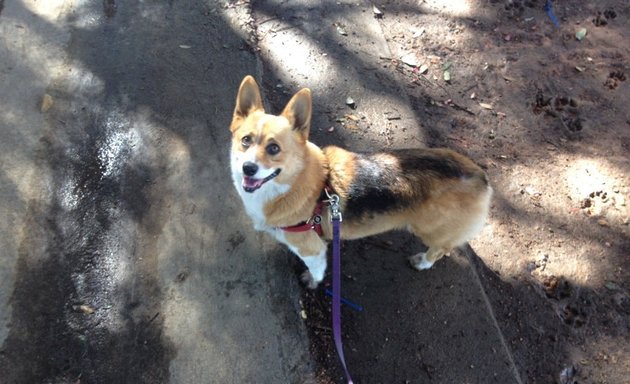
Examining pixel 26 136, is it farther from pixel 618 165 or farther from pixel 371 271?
pixel 618 165

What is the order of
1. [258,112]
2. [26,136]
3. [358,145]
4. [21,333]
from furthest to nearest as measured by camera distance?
[358,145] < [26,136] < [21,333] < [258,112]

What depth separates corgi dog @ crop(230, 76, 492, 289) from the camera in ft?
10.3

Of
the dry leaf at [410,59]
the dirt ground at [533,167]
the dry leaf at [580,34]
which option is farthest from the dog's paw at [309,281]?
the dry leaf at [580,34]

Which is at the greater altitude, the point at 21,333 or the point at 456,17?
the point at 456,17

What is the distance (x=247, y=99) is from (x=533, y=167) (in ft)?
12.0

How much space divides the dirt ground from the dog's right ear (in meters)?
1.79

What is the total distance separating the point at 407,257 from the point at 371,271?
16.5 inches

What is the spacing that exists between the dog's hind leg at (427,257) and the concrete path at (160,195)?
17 centimetres

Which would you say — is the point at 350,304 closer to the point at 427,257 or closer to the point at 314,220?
the point at 427,257

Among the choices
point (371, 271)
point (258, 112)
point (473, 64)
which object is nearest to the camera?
point (258, 112)

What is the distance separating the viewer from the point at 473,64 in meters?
5.88

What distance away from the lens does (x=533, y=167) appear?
16.2 feet

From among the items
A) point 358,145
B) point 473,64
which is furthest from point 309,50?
point 473,64

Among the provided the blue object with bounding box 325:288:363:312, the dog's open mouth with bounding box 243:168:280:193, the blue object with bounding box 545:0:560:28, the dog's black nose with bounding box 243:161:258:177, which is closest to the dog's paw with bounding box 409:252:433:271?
the blue object with bounding box 325:288:363:312
